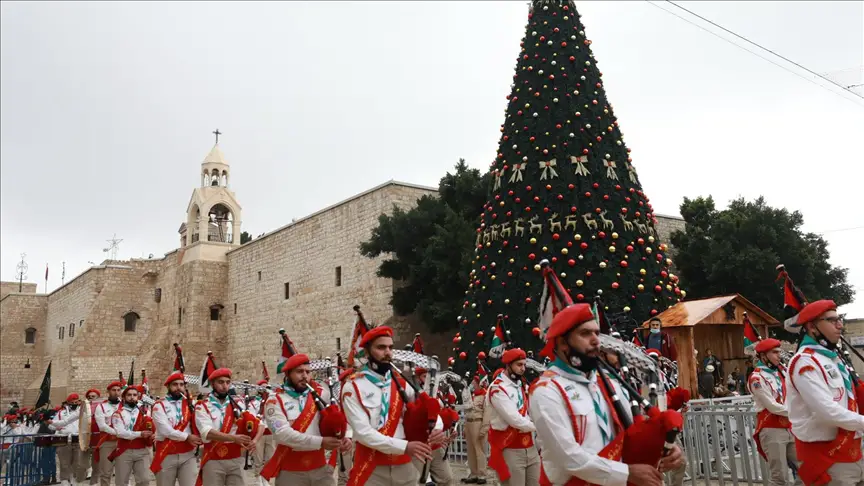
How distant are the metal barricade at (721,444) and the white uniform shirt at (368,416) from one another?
4703 millimetres

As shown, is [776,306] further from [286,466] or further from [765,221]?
[286,466]

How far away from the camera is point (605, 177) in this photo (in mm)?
11836

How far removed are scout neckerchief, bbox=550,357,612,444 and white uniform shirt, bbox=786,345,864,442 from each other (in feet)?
6.93

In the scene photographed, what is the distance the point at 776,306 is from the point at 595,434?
18717mm

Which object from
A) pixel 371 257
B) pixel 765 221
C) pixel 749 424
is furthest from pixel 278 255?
pixel 749 424

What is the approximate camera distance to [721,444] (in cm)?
884

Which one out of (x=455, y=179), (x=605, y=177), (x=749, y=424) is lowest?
(x=749, y=424)

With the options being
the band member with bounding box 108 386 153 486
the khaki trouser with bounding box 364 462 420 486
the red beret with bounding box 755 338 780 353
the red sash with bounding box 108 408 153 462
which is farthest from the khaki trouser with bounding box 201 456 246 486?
the red beret with bounding box 755 338 780 353

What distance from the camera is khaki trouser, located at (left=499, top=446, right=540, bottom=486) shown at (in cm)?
691

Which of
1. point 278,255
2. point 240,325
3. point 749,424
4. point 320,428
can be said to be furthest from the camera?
point 240,325

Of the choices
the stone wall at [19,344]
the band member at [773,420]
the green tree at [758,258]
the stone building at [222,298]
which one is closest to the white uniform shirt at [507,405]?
the band member at [773,420]

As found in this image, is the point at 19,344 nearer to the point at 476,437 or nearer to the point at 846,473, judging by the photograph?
the point at 476,437

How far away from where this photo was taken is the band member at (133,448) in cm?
890

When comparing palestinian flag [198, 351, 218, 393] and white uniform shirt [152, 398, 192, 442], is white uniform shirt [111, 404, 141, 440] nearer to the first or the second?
palestinian flag [198, 351, 218, 393]
